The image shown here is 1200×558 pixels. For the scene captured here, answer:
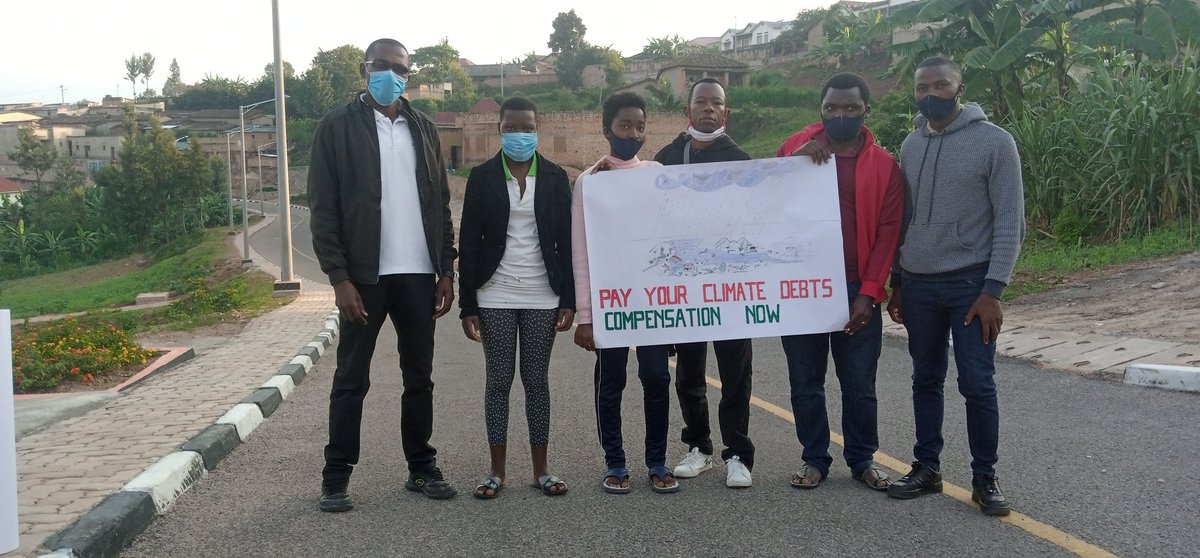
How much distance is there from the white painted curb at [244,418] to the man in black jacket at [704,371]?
3.16m

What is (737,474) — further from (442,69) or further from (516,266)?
(442,69)

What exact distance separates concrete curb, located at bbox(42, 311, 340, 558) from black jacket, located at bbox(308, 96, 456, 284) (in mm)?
1359

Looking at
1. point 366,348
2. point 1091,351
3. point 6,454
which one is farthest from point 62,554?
point 1091,351

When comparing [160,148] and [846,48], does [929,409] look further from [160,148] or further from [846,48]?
[846,48]

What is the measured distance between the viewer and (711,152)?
16.1ft

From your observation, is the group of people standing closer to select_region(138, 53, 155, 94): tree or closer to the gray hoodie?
the gray hoodie

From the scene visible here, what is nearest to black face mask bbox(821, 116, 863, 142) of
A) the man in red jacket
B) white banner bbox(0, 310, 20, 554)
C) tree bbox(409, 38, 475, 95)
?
the man in red jacket

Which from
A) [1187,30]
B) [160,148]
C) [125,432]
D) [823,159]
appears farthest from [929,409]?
[160,148]

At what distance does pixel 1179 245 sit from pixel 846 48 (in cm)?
5737

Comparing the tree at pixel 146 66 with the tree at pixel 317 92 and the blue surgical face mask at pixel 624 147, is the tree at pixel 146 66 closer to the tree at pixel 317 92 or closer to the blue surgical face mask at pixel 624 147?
the tree at pixel 317 92

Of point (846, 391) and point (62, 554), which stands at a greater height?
point (846, 391)

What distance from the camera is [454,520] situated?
14.3ft

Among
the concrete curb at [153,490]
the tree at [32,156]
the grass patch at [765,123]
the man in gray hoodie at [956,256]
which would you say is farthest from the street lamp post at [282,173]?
the tree at [32,156]

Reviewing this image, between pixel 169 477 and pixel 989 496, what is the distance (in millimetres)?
3942
